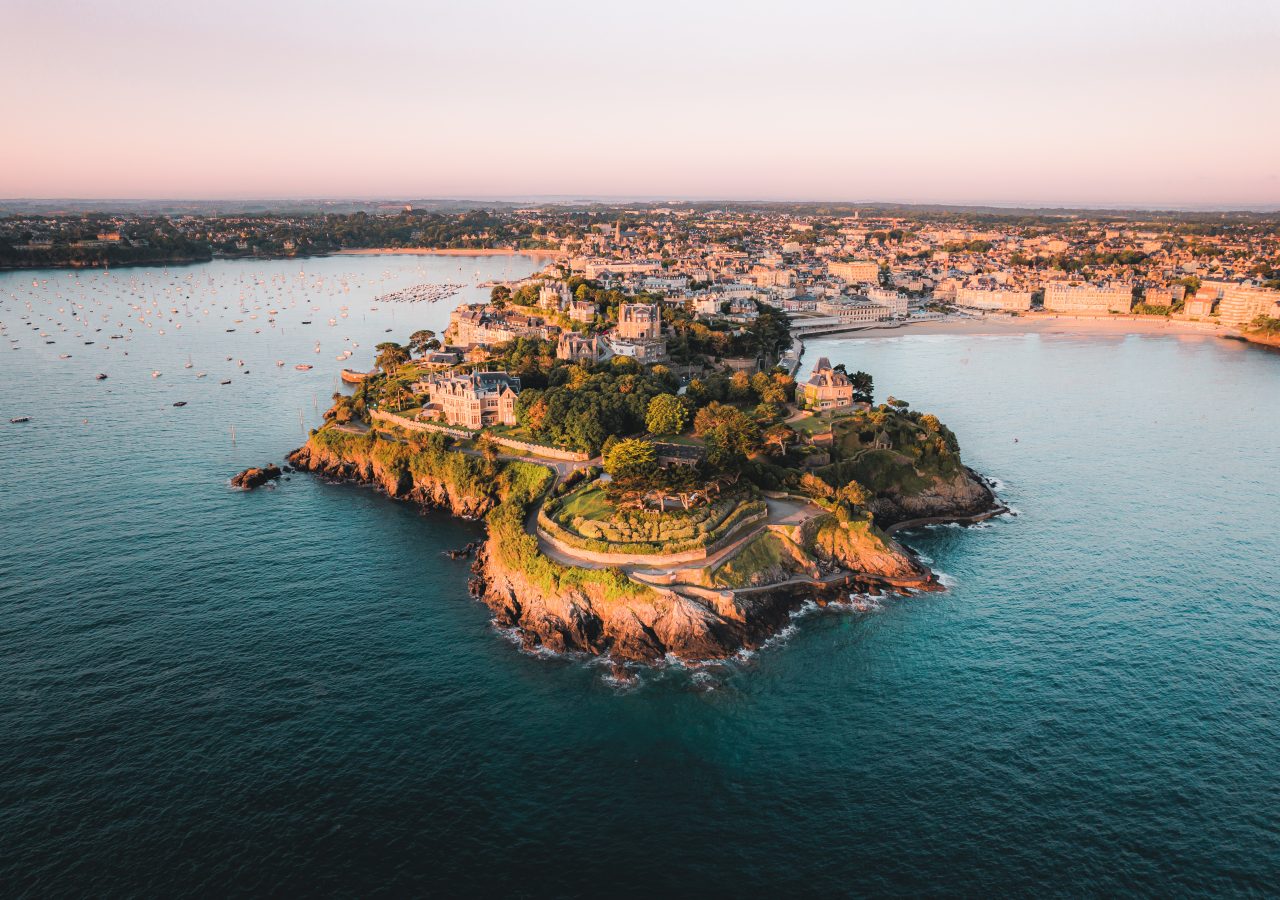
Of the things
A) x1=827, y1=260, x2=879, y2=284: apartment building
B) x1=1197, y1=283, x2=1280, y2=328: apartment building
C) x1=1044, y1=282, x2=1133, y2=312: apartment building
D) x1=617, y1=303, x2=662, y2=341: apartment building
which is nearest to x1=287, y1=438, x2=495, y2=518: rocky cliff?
x1=617, y1=303, x2=662, y2=341: apartment building

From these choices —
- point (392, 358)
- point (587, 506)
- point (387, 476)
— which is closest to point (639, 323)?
point (392, 358)

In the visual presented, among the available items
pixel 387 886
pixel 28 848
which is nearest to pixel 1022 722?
pixel 387 886

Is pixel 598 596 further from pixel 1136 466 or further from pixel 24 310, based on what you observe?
pixel 24 310

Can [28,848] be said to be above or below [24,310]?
below

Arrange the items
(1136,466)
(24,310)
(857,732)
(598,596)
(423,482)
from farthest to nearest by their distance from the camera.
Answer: (24,310) → (1136,466) → (423,482) → (598,596) → (857,732)

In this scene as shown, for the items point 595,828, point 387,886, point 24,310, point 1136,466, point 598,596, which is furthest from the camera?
point 24,310

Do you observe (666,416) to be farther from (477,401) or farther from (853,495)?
(853,495)
